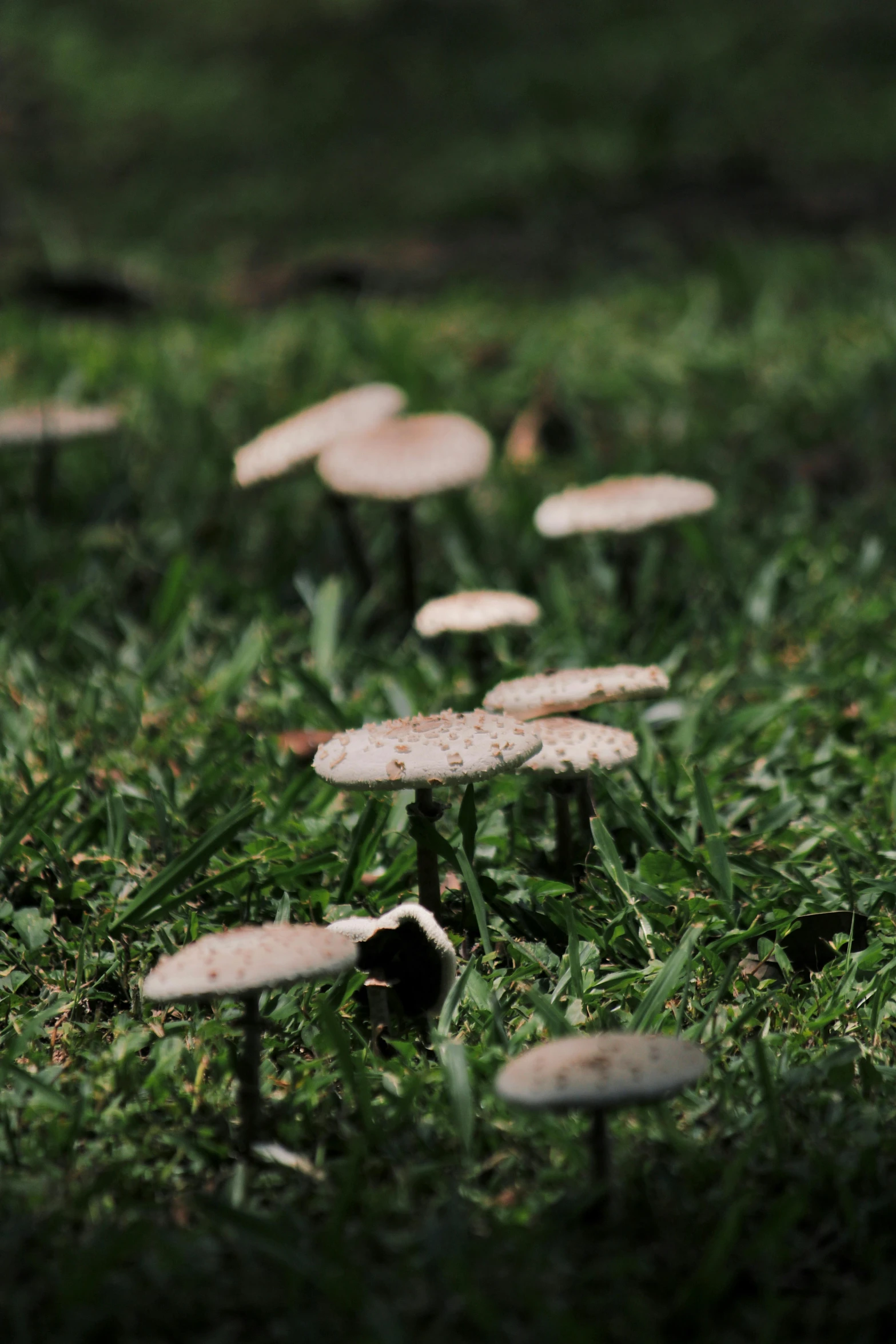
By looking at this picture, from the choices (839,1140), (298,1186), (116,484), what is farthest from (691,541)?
(298,1186)

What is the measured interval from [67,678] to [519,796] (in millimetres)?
1413

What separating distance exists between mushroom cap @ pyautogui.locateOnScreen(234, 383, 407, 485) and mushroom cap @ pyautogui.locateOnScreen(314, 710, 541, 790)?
1577 millimetres

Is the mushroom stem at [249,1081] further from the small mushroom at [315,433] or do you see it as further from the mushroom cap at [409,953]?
the small mushroom at [315,433]

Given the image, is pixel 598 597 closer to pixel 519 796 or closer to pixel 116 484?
pixel 519 796

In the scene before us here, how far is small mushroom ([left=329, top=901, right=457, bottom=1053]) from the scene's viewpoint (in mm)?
2041

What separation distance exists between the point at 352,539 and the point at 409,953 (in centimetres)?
204

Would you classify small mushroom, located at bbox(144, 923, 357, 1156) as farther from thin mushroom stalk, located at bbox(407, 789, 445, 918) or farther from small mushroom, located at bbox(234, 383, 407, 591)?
small mushroom, located at bbox(234, 383, 407, 591)

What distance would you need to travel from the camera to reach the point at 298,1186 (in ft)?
5.68

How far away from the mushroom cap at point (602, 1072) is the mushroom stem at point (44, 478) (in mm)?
3096

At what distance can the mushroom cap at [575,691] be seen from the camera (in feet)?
7.93

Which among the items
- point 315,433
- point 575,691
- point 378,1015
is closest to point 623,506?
point 315,433

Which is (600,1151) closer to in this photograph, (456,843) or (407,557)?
(456,843)

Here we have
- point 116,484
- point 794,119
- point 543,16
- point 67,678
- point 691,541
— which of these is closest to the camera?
point 67,678

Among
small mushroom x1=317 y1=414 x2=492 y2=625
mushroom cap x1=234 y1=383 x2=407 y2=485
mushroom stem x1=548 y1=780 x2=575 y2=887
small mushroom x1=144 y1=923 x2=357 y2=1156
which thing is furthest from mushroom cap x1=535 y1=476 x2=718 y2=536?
small mushroom x1=144 y1=923 x2=357 y2=1156
